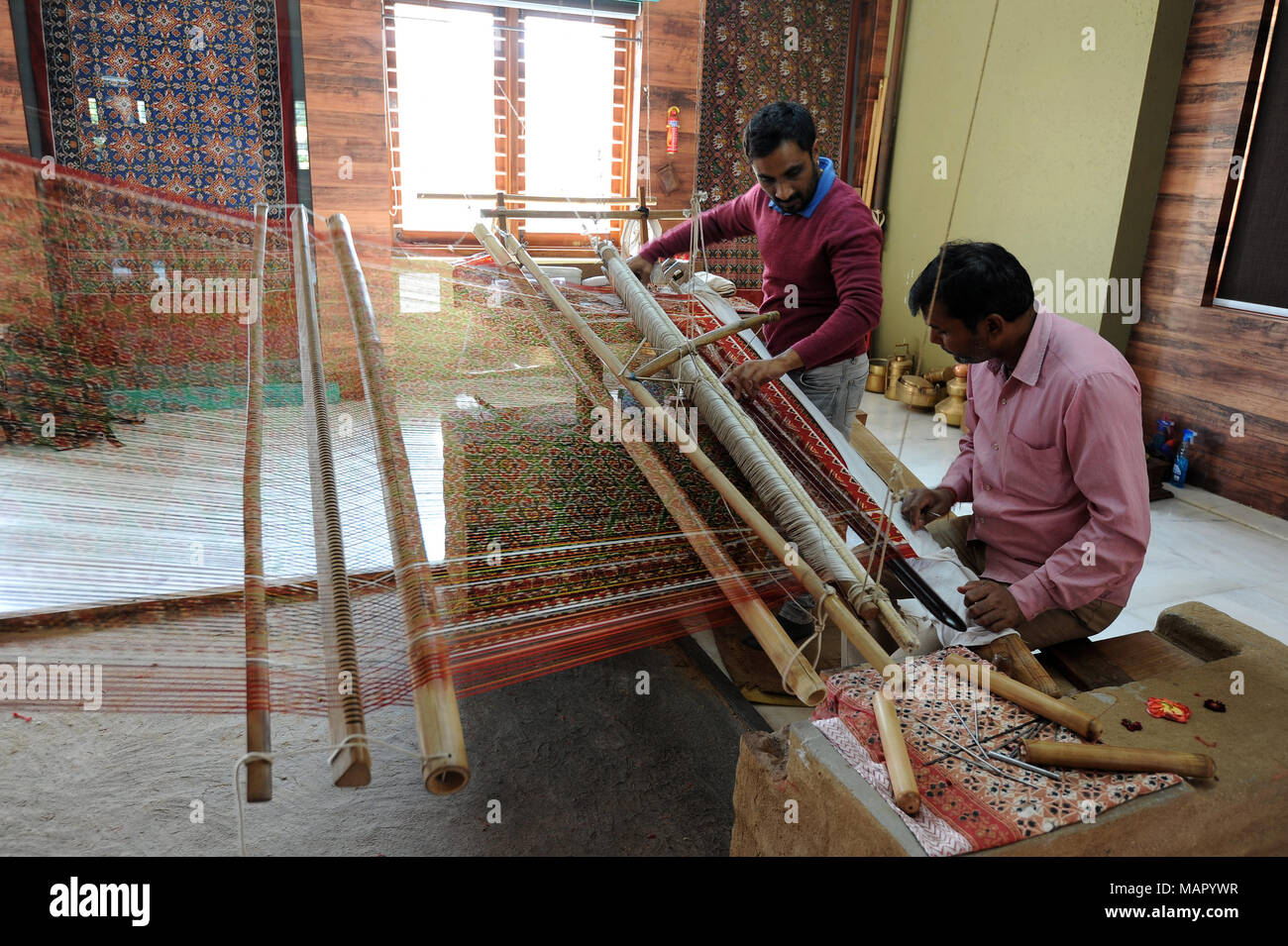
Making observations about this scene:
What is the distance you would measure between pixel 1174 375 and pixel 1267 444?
62 centimetres

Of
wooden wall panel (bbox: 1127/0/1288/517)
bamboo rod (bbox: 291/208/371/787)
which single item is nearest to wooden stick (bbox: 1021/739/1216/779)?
bamboo rod (bbox: 291/208/371/787)

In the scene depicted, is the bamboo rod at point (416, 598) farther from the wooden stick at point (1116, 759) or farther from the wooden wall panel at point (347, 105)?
the wooden wall panel at point (347, 105)

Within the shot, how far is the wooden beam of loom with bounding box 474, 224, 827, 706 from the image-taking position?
1283mm

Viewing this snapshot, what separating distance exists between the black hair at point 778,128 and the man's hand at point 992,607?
1285 mm

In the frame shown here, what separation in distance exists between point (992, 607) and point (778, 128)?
4.45ft

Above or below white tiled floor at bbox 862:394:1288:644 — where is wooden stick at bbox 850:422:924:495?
above

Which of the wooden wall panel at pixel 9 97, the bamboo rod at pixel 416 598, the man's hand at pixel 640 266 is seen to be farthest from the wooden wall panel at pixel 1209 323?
the wooden wall panel at pixel 9 97

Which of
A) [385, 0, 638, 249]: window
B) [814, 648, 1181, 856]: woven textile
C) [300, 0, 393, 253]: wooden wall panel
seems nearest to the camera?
[814, 648, 1181, 856]: woven textile

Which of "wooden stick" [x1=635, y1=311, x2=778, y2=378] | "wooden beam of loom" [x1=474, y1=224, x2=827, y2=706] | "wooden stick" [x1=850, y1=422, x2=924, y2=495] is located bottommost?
"wooden stick" [x1=850, y1=422, x2=924, y2=495]

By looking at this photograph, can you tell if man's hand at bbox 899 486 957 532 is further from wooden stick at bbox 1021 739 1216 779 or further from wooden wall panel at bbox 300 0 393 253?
wooden wall panel at bbox 300 0 393 253

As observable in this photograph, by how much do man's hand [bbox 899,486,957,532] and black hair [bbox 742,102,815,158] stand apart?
3.27 feet

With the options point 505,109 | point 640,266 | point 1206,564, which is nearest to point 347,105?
point 505,109

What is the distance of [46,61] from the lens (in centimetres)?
449
